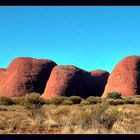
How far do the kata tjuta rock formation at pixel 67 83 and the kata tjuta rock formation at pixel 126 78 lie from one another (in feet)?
14.5

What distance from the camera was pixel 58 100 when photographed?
3928 cm

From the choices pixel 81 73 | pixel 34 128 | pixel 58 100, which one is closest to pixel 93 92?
pixel 81 73

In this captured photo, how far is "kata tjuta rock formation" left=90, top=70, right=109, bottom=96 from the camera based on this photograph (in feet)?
203

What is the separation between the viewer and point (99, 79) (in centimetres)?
6347

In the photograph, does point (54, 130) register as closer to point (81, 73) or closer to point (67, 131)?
point (67, 131)

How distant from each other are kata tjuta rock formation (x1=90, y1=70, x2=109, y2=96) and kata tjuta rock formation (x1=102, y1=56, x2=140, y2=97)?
6881 millimetres

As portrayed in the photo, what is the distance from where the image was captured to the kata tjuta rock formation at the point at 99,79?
2431 inches
